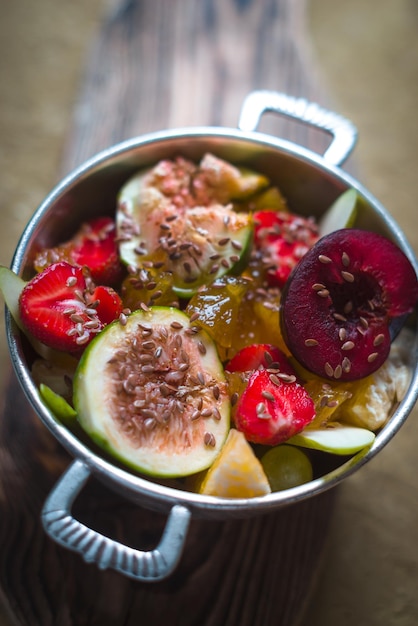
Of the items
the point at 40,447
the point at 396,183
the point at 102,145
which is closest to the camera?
the point at 40,447

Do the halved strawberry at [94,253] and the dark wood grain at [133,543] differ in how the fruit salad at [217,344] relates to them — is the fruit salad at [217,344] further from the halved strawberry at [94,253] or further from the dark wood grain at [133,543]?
the dark wood grain at [133,543]

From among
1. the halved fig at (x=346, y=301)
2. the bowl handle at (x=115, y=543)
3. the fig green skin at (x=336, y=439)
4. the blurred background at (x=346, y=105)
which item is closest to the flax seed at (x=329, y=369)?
the halved fig at (x=346, y=301)

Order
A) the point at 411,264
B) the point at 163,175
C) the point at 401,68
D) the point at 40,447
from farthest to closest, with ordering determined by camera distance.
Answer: the point at 401,68 → the point at 40,447 → the point at 163,175 → the point at 411,264

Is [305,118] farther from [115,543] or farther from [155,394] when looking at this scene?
[115,543]

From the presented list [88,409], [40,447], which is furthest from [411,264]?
[40,447]

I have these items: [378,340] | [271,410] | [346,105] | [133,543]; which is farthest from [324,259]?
[346,105]

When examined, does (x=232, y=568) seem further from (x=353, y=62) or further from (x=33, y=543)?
(x=353, y=62)
